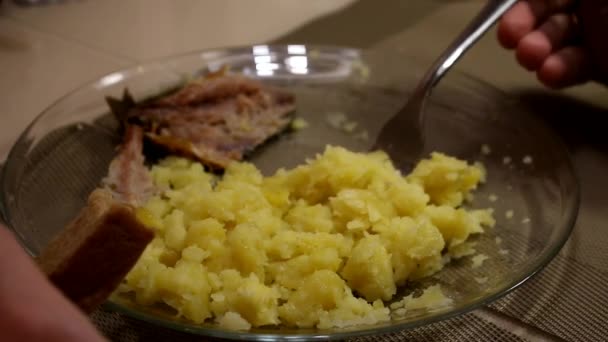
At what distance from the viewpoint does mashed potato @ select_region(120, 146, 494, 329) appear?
713 mm

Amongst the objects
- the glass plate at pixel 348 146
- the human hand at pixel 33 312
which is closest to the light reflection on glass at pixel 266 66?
the glass plate at pixel 348 146

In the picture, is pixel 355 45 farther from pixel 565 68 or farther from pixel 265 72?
pixel 565 68

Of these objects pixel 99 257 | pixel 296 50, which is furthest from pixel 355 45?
pixel 99 257

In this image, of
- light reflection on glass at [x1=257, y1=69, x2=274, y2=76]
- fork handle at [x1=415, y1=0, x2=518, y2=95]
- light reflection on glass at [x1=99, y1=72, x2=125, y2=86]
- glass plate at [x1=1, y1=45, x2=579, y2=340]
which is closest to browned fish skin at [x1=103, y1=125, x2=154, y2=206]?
glass plate at [x1=1, y1=45, x2=579, y2=340]

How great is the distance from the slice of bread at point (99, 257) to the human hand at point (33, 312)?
128 millimetres

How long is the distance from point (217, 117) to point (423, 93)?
0.33 metres

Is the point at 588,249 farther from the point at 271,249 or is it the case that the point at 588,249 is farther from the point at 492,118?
the point at 271,249

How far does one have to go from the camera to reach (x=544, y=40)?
1144 millimetres

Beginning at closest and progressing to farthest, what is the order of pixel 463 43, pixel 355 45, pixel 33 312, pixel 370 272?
1. pixel 33 312
2. pixel 370 272
3. pixel 463 43
4. pixel 355 45

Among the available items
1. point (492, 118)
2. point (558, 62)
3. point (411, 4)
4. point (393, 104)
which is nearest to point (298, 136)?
point (393, 104)

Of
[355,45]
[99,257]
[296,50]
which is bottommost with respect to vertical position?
[355,45]

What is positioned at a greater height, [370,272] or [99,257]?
[99,257]

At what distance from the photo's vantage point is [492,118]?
3.62 ft

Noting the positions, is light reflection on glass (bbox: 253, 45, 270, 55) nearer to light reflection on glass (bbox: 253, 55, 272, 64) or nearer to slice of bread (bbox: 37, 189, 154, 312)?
light reflection on glass (bbox: 253, 55, 272, 64)
